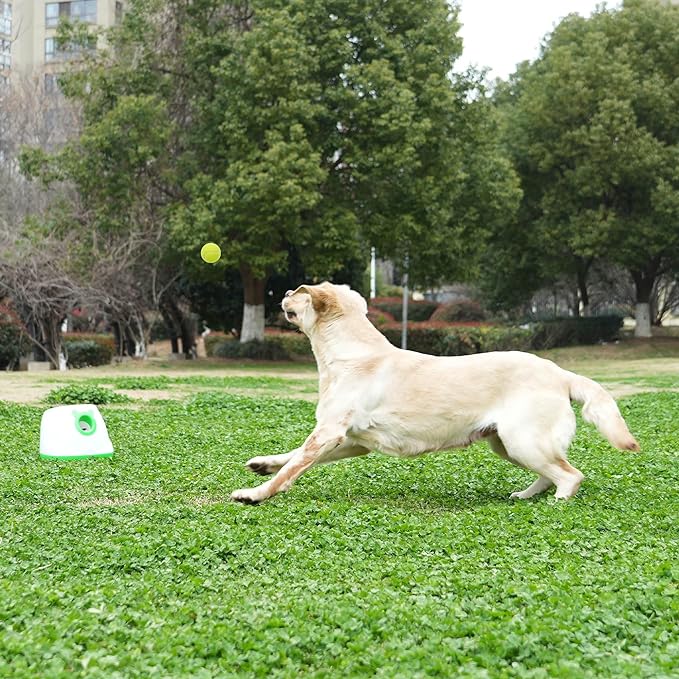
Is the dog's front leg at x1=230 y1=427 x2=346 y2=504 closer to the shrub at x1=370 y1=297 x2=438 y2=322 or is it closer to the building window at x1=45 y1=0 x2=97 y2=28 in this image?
the shrub at x1=370 y1=297 x2=438 y2=322

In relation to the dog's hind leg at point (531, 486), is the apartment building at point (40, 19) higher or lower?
higher

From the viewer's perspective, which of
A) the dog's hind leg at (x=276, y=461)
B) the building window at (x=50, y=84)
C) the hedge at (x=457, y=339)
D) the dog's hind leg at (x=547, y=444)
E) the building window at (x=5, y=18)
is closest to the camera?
the dog's hind leg at (x=547, y=444)

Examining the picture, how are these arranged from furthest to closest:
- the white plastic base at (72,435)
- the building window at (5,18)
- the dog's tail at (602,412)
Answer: the building window at (5,18) → the white plastic base at (72,435) → the dog's tail at (602,412)

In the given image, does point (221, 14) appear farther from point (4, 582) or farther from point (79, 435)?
point (4, 582)

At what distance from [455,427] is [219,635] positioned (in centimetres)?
349

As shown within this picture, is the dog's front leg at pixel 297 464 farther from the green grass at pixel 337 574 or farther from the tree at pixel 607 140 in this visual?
the tree at pixel 607 140

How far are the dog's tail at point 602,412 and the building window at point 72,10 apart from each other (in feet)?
207

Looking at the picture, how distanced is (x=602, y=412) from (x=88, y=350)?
32.1m

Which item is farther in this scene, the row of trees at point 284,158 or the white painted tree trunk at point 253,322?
the white painted tree trunk at point 253,322

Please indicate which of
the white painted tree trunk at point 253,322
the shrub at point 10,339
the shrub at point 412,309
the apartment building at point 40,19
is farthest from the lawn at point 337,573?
the apartment building at point 40,19

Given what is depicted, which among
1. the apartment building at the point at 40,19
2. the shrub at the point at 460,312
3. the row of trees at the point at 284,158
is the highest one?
the apartment building at the point at 40,19

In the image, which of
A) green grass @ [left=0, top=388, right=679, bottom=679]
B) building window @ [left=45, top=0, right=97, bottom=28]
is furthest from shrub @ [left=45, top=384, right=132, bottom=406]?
building window @ [left=45, top=0, right=97, bottom=28]

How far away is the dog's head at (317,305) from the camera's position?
302 inches

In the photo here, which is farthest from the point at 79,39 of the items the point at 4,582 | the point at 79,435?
the point at 4,582
